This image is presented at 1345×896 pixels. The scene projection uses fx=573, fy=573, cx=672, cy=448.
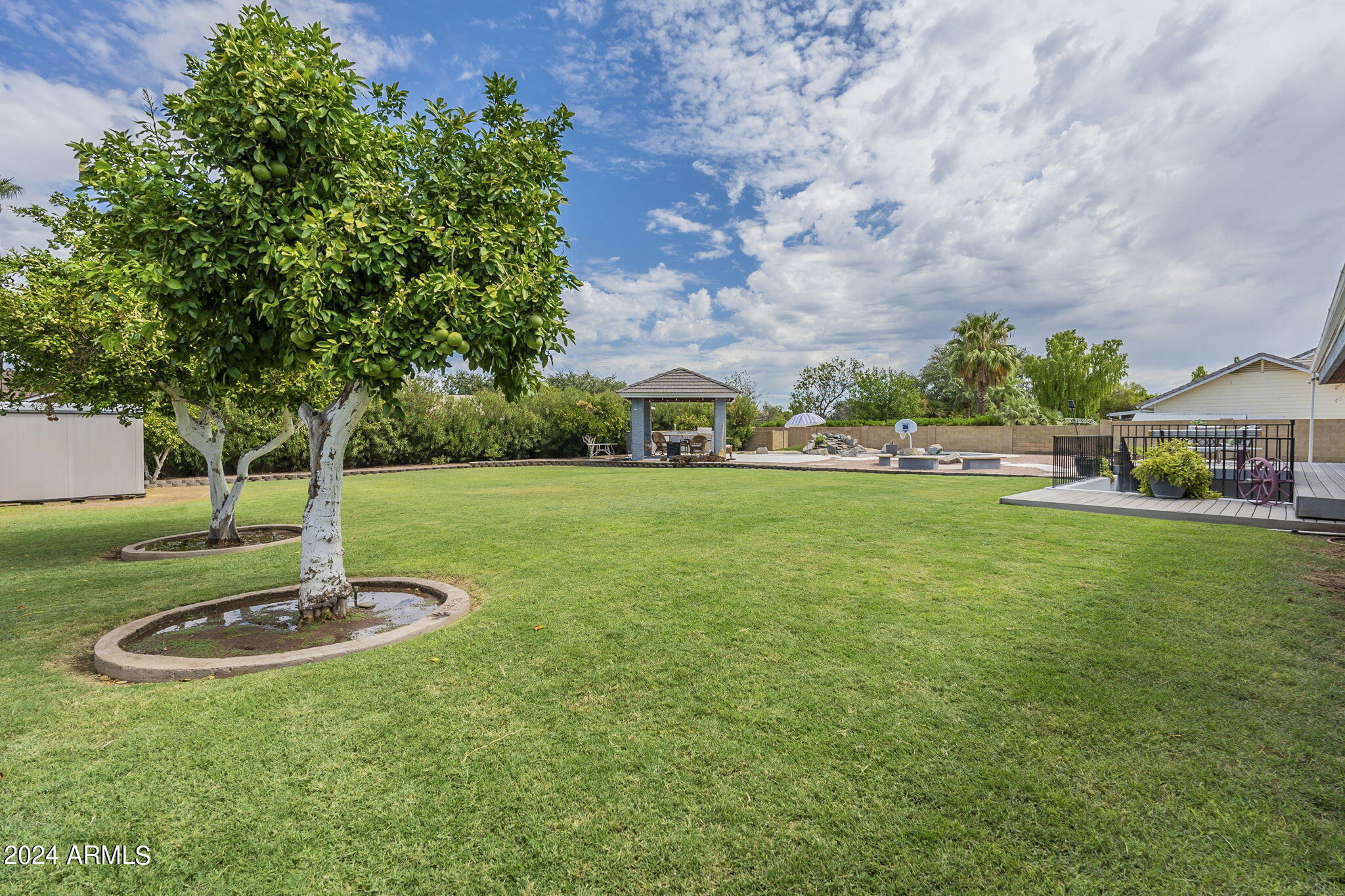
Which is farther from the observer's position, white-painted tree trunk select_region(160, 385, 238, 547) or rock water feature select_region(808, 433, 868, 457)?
rock water feature select_region(808, 433, 868, 457)

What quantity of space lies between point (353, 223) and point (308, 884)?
3400mm

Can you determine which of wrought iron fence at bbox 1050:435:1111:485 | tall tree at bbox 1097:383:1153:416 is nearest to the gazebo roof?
wrought iron fence at bbox 1050:435:1111:485

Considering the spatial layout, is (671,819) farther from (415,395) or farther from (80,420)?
(415,395)

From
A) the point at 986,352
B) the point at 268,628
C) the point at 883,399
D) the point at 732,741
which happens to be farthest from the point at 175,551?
the point at 986,352

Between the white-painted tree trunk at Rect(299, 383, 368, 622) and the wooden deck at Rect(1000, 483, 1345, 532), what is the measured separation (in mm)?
10019

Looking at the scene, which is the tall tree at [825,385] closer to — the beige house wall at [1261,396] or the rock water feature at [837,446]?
the rock water feature at [837,446]

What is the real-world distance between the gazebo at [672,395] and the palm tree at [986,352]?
19012mm

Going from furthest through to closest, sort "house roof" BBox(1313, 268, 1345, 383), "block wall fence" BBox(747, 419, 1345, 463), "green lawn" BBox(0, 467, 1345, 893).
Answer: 1. "block wall fence" BBox(747, 419, 1345, 463)
2. "house roof" BBox(1313, 268, 1345, 383)
3. "green lawn" BBox(0, 467, 1345, 893)

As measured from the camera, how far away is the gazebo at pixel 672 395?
2327 centimetres

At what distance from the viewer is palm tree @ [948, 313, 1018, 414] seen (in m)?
34.3

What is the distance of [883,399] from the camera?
121 ft

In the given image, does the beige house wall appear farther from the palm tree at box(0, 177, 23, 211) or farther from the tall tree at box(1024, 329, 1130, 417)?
the palm tree at box(0, 177, 23, 211)

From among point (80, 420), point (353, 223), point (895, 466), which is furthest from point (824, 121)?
point (80, 420)

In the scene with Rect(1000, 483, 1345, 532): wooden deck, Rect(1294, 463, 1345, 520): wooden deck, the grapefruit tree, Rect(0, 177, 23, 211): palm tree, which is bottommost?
Rect(1000, 483, 1345, 532): wooden deck
